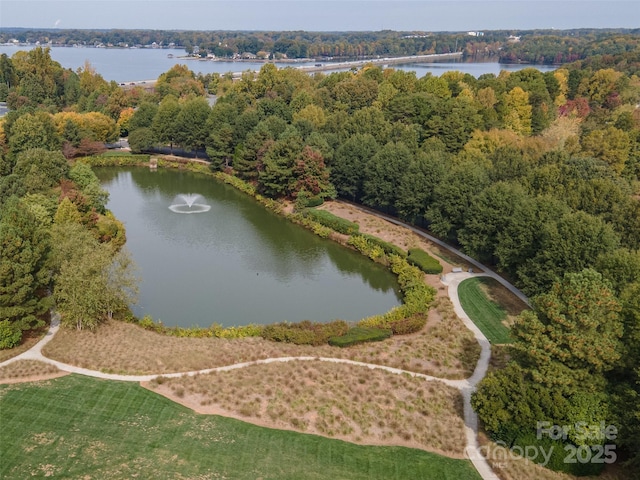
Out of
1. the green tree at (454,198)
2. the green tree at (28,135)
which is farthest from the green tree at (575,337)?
the green tree at (28,135)

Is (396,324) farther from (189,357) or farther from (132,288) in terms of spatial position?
(132,288)

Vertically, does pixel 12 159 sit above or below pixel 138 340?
above

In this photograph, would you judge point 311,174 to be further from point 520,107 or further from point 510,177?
point 520,107

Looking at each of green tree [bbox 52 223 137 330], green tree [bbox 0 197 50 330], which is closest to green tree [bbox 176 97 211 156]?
green tree [bbox 52 223 137 330]

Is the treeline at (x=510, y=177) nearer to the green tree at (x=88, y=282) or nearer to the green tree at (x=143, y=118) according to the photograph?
the green tree at (x=143, y=118)

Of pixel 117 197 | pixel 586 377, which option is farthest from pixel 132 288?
pixel 117 197

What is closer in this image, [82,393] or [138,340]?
[82,393]
